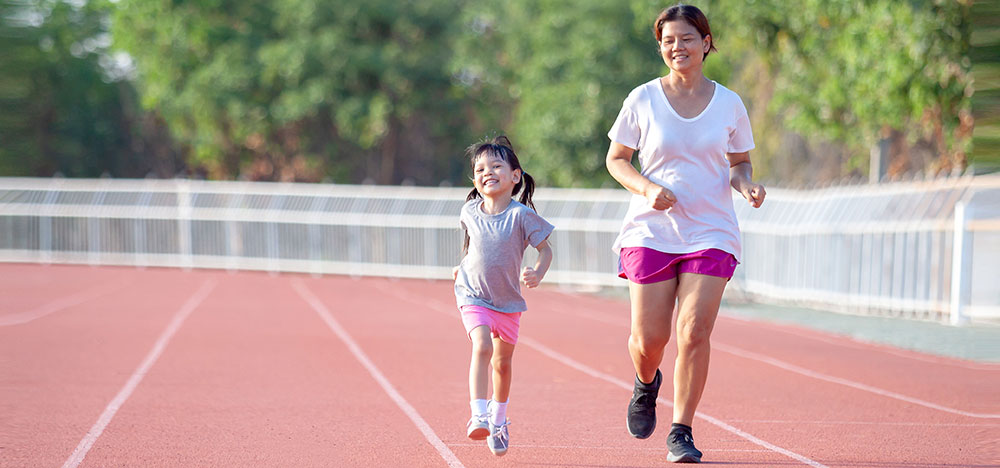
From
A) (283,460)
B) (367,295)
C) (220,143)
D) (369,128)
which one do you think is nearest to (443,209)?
(367,295)

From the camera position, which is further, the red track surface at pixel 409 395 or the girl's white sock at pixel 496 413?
the red track surface at pixel 409 395

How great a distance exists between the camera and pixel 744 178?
19.2 ft

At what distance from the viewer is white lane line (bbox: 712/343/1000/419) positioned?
8.30 m

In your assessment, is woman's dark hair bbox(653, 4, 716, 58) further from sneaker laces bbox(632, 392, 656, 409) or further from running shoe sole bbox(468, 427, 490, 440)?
running shoe sole bbox(468, 427, 490, 440)

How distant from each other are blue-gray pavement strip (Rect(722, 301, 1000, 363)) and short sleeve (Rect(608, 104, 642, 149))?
290 inches

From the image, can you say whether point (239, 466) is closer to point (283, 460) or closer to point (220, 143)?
point (283, 460)

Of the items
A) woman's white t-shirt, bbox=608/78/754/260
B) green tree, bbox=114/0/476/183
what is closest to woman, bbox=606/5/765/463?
woman's white t-shirt, bbox=608/78/754/260

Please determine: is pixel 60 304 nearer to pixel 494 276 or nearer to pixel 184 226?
pixel 184 226

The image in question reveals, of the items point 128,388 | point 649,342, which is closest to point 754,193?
point 649,342

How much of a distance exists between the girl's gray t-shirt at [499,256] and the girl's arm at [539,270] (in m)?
0.06

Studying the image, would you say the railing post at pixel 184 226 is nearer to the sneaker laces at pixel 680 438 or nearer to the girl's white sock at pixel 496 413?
the girl's white sock at pixel 496 413

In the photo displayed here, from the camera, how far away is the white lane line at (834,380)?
27.2 ft

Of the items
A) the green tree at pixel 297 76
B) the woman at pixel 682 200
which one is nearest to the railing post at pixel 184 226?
the green tree at pixel 297 76

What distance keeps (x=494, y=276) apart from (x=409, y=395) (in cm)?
310
